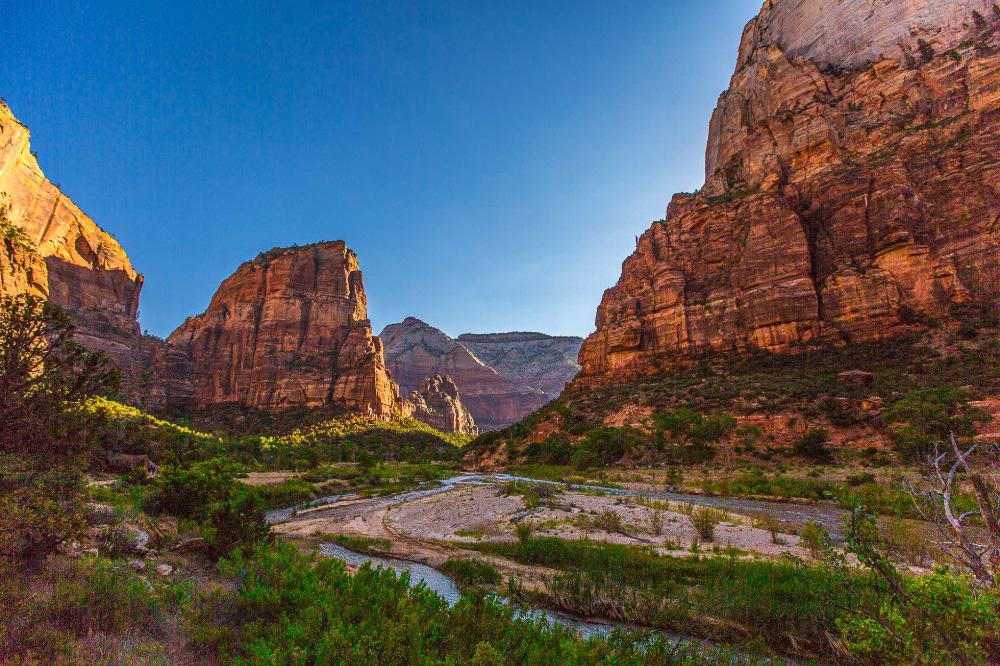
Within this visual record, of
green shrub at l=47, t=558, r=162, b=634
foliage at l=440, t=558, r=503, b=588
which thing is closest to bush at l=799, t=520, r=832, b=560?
foliage at l=440, t=558, r=503, b=588

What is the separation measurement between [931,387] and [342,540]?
48.3 m

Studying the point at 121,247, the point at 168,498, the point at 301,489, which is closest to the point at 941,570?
the point at 168,498

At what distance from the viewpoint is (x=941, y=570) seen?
13.0ft

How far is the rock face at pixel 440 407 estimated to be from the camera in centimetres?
15800

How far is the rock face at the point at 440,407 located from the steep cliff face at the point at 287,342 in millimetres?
37135

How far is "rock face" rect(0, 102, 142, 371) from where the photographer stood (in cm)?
5962

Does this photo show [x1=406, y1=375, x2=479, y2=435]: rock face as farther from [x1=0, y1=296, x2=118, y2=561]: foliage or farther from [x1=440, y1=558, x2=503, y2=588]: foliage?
[x1=0, y1=296, x2=118, y2=561]: foliage

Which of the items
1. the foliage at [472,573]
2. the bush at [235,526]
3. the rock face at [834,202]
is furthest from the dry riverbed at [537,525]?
the rock face at [834,202]

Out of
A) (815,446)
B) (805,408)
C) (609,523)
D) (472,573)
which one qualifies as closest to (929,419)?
(815,446)

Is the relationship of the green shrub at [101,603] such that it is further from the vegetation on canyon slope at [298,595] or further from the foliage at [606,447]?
the foliage at [606,447]

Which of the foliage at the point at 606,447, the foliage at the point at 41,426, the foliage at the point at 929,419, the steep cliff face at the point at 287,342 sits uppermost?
the steep cliff face at the point at 287,342

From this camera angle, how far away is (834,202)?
60.2 metres

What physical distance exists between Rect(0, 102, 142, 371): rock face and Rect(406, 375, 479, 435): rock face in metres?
80.6

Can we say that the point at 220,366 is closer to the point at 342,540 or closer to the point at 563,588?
the point at 342,540
